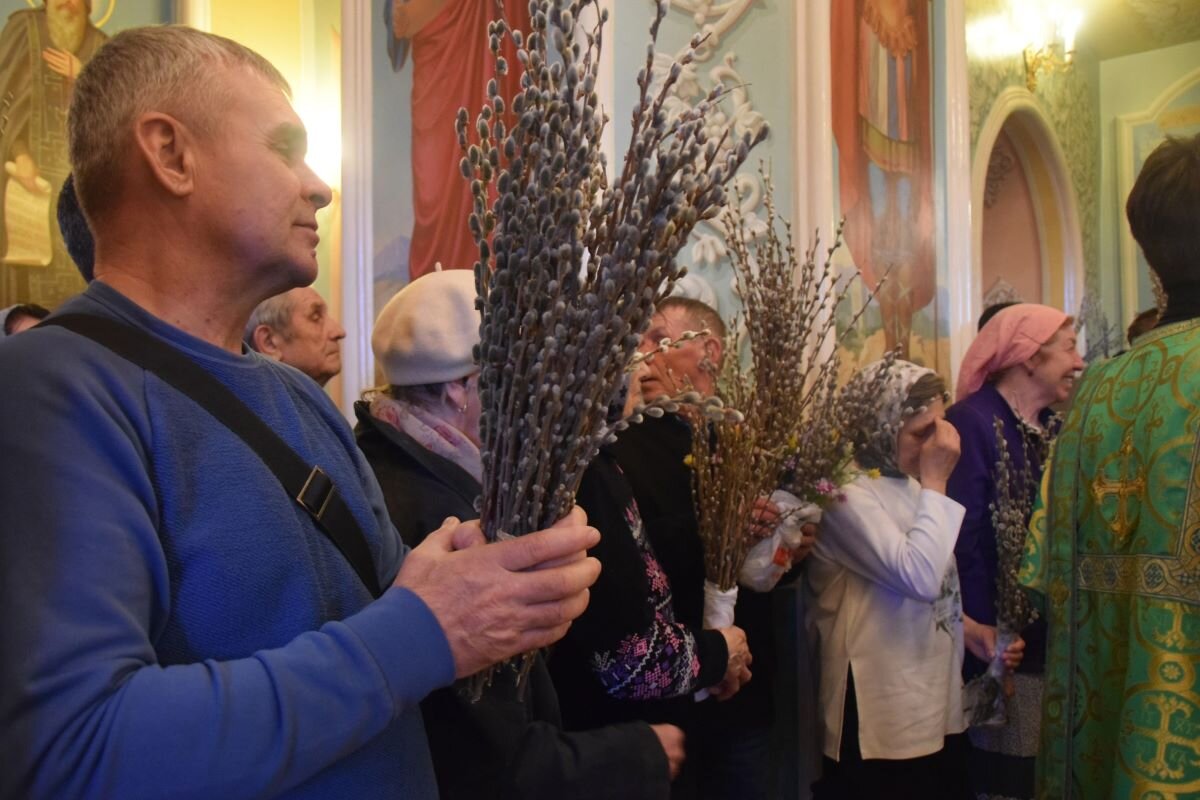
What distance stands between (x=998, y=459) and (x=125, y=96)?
2831mm

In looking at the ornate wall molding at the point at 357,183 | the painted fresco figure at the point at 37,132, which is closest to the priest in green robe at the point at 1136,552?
the ornate wall molding at the point at 357,183

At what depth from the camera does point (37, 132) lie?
278cm

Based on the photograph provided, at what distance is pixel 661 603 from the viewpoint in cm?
190

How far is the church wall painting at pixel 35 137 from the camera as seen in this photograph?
270 centimetres

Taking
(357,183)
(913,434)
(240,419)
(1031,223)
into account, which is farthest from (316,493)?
(1031,223)

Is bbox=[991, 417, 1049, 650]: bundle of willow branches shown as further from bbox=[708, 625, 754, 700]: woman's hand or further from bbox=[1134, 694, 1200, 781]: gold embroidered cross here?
bbox=[1134, 694, 1200, 781]: gold embroidered cross

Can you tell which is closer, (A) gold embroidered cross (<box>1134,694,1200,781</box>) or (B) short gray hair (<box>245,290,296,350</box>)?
(A) gold embroidered cross (<box>1134,694,1200,781</box>)

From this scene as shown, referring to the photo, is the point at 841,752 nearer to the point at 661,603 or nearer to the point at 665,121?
the point at 661,603

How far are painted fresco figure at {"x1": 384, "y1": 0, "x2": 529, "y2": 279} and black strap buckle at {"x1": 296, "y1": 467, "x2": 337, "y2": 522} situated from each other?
282 cm

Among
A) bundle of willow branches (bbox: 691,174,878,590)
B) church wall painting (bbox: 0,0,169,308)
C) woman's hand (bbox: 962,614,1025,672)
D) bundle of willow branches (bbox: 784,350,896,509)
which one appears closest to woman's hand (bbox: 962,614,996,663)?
woman's hand (bbox: 962,614,1025,672)

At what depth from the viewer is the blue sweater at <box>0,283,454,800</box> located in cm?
72

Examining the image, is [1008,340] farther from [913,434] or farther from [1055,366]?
[913,434]

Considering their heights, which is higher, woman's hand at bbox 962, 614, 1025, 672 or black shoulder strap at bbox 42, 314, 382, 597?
black shoulder strap at bbox 42, 314, 382, 597

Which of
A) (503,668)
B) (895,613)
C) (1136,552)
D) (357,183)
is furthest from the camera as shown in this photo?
(357,183)
